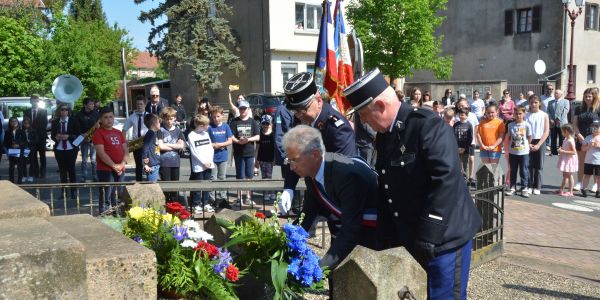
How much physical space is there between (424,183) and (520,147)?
852 cm

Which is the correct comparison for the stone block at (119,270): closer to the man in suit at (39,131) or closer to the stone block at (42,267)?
the stone block at (42,267)

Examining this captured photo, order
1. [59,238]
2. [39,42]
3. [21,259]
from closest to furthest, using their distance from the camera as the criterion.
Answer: [21,259]
[59,238]
[39,42]

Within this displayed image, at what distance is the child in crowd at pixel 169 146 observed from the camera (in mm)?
9023

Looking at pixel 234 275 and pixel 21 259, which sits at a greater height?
pixel 21 259

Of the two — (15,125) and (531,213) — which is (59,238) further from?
(15,125)

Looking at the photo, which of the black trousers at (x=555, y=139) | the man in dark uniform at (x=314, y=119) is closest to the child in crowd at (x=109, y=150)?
the man in dark uniform at (x=314, y=119)

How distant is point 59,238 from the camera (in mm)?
2387

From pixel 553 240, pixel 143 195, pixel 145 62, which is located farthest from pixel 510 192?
pixel 145 62

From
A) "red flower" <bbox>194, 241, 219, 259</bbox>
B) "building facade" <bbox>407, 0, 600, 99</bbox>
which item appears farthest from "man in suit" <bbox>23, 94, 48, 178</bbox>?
"building facade" <bbox>407, 0, 600, 99</bbox>

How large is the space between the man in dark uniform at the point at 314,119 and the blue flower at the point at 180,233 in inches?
63.3

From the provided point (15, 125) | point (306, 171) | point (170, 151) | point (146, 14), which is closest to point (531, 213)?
point (170, 151)

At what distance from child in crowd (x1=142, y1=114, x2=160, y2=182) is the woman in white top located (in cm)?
708

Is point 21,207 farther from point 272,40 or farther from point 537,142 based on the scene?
point 272,40

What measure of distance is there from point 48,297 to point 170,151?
6884 millimetres
